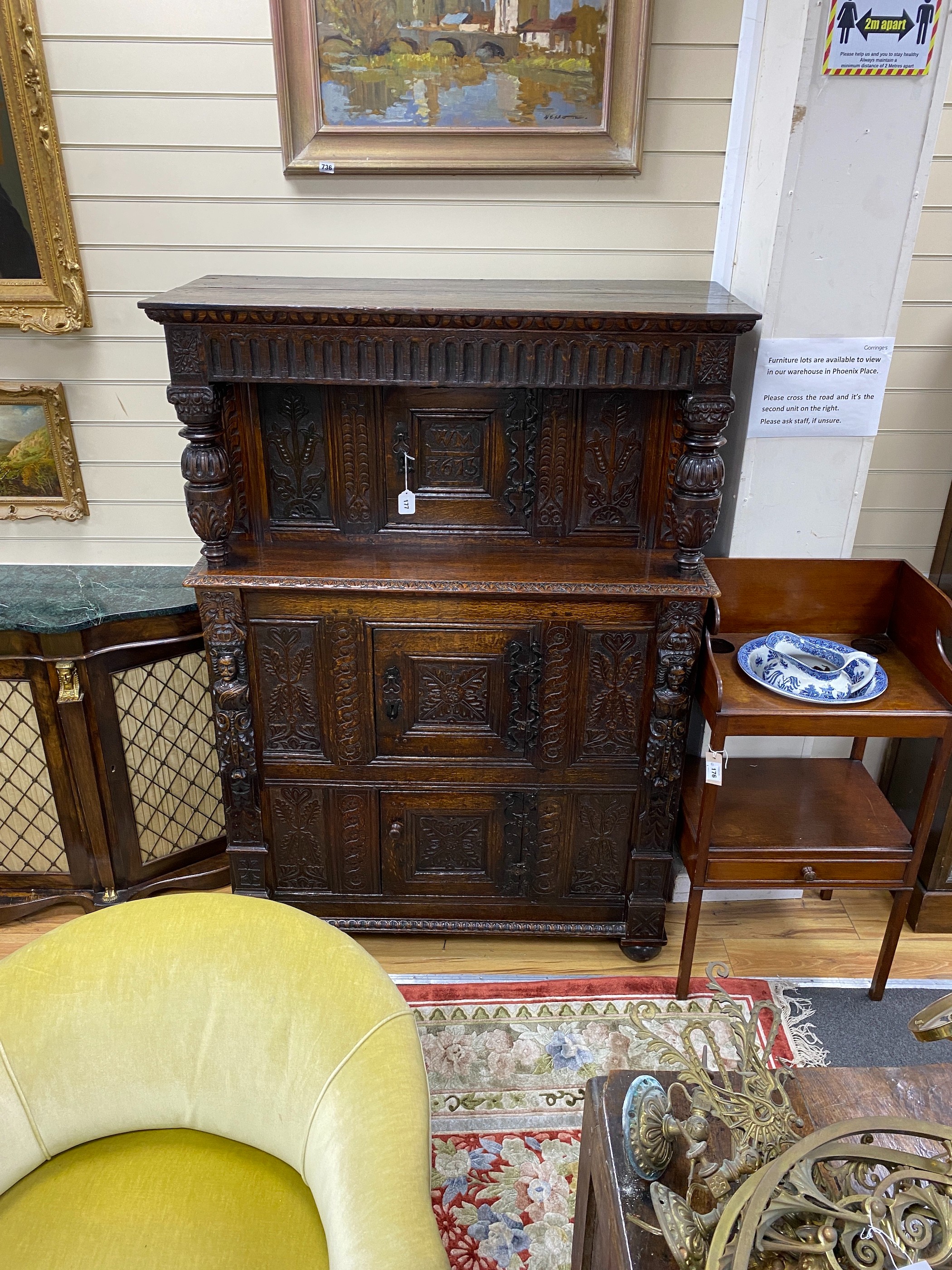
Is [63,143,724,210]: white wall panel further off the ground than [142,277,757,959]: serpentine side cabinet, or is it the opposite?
[63,143,724,210]: white wall panel

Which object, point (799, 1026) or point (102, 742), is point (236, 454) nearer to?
point (102, 742)

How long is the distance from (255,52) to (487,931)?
2.24m

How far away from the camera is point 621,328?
1913mm

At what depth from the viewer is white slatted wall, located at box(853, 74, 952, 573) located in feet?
7.47

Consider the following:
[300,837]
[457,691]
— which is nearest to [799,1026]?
[457,691]

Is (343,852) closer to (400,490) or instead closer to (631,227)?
(400,490)

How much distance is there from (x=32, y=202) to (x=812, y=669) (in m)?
2.15

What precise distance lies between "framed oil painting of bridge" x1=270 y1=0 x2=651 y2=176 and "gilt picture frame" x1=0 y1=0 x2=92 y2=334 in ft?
1.81

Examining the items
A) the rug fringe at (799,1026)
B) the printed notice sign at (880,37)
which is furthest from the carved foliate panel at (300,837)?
the printed notice sign at (880,37)

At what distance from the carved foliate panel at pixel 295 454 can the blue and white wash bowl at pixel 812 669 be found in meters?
1.10

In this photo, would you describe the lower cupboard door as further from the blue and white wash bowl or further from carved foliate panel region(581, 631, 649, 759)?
the blue and white wash bowl

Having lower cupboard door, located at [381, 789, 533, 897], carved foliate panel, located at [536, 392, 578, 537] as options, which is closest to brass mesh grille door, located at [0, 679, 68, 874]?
lower cupboard door, located at [381, 789, 533, 897]

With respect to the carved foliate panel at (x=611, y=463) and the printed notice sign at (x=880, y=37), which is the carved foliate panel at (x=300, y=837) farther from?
the printed notice sign at (x=880, y=37)

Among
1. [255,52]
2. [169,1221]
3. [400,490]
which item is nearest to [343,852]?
[400,490]
